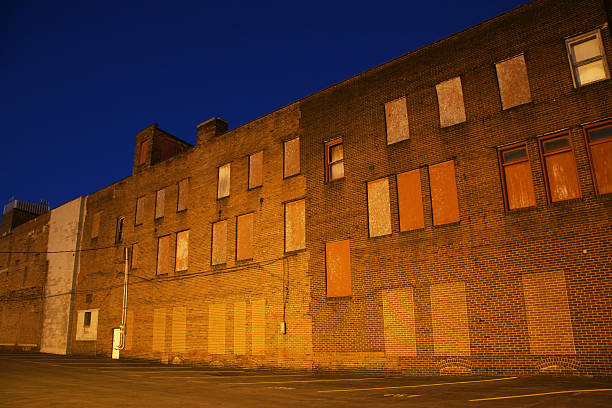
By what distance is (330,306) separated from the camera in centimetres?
1822

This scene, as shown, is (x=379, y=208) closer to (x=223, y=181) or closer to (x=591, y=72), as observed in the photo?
(x=591, y=72)

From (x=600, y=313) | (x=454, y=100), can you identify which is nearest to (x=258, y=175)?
(x=454, y=100)

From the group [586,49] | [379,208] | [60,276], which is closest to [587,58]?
[586,49]

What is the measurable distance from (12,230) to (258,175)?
32.3 metres

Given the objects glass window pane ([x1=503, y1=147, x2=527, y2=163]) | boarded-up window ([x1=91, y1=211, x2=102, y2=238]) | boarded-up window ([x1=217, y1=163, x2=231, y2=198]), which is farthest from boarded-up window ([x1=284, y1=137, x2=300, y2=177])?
boarded-up window ([x1=91, y1=211, x2=102, y2=238])

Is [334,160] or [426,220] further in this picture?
[334,160]

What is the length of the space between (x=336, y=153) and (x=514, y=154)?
718 cm

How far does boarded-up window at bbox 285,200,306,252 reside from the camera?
20141 mm

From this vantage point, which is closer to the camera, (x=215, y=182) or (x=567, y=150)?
(x=567, y=150)

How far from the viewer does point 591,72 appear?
14.5 metres

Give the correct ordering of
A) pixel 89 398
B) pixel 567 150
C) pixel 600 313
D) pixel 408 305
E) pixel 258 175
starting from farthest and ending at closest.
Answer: pixel 258 175
pixel 408 305
pixel 567 150
pixel 600 313
pixel 89 398

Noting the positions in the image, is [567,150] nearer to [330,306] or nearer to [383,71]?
[383,71]

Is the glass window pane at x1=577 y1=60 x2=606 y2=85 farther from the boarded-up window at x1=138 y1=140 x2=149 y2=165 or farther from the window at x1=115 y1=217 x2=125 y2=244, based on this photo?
the window at x1=115 y1=217 x2=125 y2=244

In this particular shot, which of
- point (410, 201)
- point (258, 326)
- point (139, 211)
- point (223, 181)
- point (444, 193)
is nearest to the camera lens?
point (444, 193)
